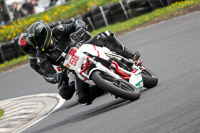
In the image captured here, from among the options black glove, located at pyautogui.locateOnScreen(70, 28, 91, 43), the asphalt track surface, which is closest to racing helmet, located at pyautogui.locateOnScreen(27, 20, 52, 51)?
black glove, located at pyautogui.locateOnScreen(70, 28, 91, 43)

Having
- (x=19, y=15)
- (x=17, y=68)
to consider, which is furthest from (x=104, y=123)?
(x=19, y=15)

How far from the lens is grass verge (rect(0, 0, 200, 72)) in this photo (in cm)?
1798

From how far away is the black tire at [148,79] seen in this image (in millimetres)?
7509

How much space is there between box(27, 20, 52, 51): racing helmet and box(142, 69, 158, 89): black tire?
1.68 m

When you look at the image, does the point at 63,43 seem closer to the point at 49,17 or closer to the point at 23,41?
the point at 23,41

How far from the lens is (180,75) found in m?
7.86

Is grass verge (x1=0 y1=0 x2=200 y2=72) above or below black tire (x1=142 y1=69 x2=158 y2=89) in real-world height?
below

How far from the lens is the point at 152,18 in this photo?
18.8 meters

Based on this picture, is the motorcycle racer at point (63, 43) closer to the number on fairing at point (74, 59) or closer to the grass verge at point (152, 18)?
the number on fairing at point (74, 59)

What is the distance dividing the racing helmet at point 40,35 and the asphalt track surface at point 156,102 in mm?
1339

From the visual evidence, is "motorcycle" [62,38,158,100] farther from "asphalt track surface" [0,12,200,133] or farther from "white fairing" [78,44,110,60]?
"asphalt track surface" [0,12,200,133]

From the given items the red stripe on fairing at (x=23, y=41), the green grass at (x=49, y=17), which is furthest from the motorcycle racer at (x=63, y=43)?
the green grass at (x=49, y=17)

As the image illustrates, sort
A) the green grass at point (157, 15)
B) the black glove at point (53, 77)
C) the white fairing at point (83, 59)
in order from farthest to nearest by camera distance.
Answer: the green grass at point (157, 15), the black glove at point (53, 77), the white fairing at point (83, 59)

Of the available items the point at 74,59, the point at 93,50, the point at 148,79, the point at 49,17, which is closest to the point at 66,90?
the point at 74,59
